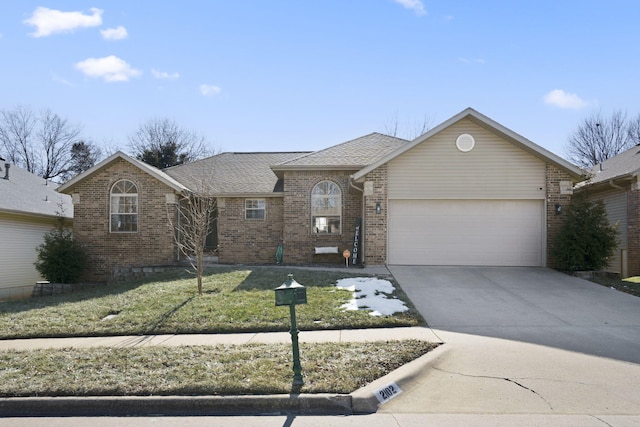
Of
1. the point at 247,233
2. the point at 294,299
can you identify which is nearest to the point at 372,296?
the point at 294,299

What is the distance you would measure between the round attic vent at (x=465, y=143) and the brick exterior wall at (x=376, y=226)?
8.59 ft

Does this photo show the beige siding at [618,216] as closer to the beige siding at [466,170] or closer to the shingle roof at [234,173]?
the beige siding at [466,170]

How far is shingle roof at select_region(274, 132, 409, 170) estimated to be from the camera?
17078 millimetres

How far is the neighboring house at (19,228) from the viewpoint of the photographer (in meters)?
17.5

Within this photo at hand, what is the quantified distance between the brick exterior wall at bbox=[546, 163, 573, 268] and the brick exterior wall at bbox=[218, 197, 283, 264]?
9.15 metres

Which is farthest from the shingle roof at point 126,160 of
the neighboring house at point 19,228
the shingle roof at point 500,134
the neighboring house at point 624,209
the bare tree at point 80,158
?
the bare tree at point 80,158

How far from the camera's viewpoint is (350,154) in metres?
18.0

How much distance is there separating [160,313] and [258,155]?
1386cm

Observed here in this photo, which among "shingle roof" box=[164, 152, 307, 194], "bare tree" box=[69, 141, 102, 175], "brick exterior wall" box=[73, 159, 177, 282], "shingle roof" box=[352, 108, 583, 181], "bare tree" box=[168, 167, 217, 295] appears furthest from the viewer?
"bare tree" box=[69, 141, 102, 175]

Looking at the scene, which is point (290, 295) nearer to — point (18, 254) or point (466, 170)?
point (466, 170)

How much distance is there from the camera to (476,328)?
8414 millimetres

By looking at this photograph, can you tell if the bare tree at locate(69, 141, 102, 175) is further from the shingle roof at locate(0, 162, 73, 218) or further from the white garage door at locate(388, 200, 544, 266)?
the white garage door at locate(388, 200, 544, 266)

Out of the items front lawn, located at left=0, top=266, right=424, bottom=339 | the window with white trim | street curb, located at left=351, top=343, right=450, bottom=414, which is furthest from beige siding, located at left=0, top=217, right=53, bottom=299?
street curb, located at left=351, top=343, right=450, bottom=414

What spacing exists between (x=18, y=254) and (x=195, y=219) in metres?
10.8
